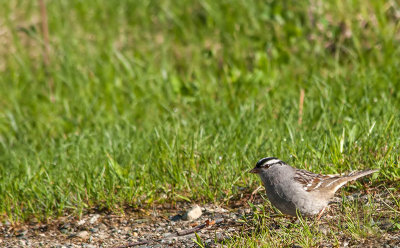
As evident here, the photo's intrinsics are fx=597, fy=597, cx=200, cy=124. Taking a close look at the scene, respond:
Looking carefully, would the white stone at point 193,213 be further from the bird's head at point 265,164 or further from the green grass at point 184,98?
the bird's head at point 265,164

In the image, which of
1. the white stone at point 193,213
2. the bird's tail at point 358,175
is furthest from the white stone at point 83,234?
the bird's tail at point 358,175

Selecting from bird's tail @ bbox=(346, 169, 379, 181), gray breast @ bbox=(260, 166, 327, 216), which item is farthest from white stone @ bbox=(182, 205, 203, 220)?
bird's tail @ bbox=(346, 169, 379, 181)

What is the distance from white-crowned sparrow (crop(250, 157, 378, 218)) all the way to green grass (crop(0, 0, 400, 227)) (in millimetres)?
481

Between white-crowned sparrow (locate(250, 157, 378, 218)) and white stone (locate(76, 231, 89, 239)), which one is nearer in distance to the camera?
white-crowned sparrow (locate(250, 157, 378, 218))

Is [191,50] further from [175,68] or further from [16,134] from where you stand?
[16,134]

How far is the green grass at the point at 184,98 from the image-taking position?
563 centimetres

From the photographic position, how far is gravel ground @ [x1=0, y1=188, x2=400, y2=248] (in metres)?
4.91

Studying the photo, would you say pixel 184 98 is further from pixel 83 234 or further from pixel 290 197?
pixel 290 197

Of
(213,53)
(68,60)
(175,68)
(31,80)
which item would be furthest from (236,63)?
(31,80)

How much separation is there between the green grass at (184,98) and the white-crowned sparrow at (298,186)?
0.48 m

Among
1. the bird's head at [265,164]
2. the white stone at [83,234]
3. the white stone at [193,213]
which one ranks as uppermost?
the bird's head at [265,164]

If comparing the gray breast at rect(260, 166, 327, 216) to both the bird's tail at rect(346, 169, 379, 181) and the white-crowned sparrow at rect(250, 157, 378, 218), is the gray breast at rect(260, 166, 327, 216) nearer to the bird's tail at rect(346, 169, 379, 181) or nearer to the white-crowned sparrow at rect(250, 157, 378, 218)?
the white-crowned sparrow at rect(250, 157, 378, 218)

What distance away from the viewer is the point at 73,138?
7.09m

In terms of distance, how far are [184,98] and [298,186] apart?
3.52 metres
